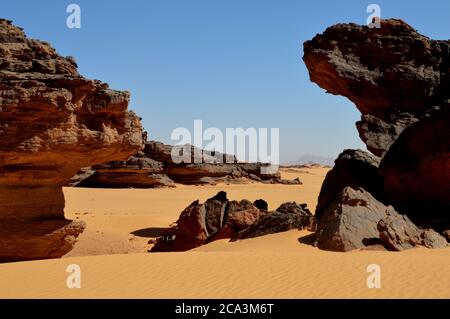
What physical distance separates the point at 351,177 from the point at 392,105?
3042 mm

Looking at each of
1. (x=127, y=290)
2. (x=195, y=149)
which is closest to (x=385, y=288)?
(x=127, y=290)

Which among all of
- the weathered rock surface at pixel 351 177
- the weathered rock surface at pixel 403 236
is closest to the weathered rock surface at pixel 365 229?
the weathered rock surface at pixel 403 236

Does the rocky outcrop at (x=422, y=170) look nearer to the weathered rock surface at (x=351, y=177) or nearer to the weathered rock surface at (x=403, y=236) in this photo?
the weathered rock surface at (x=351, y=177)

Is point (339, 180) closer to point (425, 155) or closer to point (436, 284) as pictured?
point (425, 155)

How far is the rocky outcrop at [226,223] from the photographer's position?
575 inches

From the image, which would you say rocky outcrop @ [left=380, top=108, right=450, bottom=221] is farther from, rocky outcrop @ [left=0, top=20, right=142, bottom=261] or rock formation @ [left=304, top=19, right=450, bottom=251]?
rocky outcrop @ [left=0, top=20, right=142, bottom=261]

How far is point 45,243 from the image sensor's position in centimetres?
1229

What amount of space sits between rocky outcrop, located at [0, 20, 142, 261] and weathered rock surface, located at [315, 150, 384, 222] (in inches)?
283

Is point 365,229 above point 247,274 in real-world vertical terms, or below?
above

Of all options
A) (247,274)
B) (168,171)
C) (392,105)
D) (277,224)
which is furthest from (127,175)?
(247,274)

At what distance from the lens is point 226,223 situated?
15578 millimetres

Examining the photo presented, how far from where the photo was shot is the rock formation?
14.6m

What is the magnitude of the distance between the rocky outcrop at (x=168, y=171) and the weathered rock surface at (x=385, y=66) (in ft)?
57.5

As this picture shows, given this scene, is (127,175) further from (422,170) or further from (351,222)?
(351,222)
